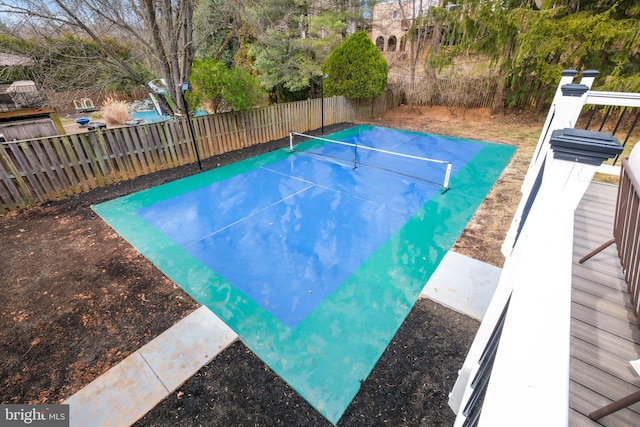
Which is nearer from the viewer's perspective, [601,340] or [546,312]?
[546,312]

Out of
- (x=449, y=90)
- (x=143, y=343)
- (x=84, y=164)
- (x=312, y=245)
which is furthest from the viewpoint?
(x=449, y=90)

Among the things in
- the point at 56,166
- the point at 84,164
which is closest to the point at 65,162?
the point at 56,166

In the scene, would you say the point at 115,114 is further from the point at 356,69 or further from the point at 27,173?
the point at 356,69

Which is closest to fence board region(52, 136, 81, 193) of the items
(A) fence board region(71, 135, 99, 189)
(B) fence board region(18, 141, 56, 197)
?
(A) fence board region(71, 135, 99, 189)

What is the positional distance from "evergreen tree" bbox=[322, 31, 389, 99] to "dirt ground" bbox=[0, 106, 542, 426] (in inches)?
336

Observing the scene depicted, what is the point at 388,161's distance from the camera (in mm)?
7773

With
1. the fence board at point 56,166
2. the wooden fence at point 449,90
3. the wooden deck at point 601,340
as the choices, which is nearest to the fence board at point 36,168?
the fence board at point 56,166

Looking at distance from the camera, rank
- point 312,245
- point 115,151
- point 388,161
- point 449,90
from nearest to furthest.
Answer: point 312,245 < point 115,151 < point 388,161 < point 449,90

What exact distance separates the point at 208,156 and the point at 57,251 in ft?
14.8

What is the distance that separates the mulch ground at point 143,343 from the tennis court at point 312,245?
0.16m

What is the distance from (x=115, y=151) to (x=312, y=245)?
520 centimetres

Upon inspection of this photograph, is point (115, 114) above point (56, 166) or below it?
below

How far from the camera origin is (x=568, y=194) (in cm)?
95

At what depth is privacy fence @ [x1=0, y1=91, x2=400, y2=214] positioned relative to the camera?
5.02 m
